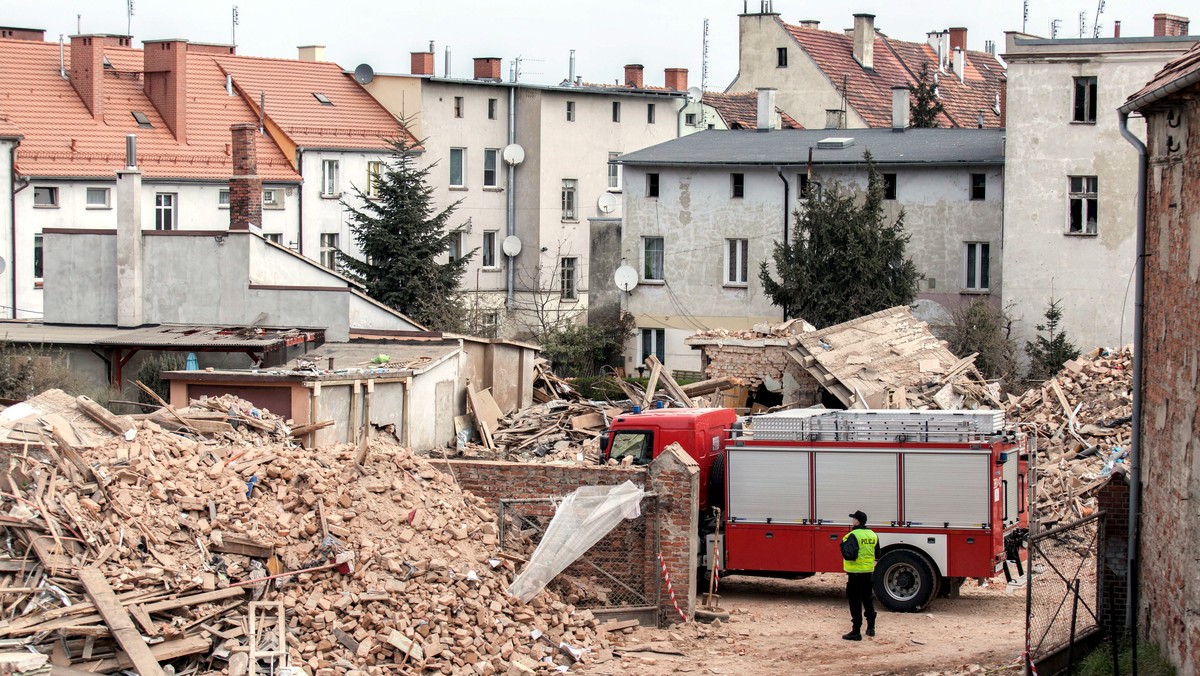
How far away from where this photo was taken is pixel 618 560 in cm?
1978

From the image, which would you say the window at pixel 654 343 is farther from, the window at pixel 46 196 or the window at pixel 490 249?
the window at pixel 46 196

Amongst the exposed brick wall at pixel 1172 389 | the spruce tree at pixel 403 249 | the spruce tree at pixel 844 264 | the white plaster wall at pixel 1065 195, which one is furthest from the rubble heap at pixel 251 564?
the spruce tree at pixel 403 249

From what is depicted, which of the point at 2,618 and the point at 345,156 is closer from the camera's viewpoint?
the point at 2,618

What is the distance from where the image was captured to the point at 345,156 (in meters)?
55.0

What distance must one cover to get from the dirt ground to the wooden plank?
470 centimetres

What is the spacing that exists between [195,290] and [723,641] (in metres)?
17.4

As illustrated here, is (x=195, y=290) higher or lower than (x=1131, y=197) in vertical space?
lower

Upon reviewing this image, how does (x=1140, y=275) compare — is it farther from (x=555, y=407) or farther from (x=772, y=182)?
(x=772, y=182)

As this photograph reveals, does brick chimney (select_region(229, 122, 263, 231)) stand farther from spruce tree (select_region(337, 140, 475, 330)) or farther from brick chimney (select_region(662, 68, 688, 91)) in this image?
brick chimney (select_region(662, 68, 688, 91))

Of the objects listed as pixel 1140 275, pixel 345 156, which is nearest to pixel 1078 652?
pixel 1140 275

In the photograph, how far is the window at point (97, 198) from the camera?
47.3 metres

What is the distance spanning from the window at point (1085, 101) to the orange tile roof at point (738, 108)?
2330 cm

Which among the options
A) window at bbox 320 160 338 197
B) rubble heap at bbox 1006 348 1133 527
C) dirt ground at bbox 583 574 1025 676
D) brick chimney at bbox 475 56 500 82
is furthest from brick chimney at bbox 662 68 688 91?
dirt ground at bbox 583 574 1025 676

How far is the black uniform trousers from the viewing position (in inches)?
737
